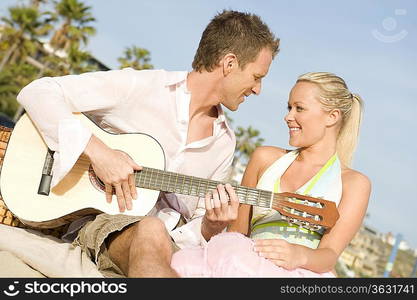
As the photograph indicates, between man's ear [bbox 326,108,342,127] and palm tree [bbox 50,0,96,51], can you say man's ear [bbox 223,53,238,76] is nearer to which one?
man's ear [bbox 326,108,342,127]

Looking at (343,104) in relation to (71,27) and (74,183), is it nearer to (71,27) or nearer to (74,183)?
(74,183)

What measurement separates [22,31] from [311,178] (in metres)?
40.7

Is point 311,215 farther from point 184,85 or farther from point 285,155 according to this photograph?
point 184,85

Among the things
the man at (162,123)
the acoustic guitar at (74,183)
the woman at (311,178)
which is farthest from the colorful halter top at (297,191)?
the acoustic guitar at (74,183)

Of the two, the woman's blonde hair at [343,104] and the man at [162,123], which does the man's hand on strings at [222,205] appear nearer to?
the man at [162,123]

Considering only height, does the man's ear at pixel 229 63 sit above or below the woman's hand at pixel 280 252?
above

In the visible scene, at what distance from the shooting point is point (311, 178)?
11.7ft

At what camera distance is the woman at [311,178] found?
3.01m

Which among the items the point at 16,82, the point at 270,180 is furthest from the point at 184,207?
the point at 16,82

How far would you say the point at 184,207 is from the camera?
3965 mm

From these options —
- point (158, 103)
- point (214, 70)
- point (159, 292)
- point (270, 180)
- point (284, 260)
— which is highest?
point (214, 70)

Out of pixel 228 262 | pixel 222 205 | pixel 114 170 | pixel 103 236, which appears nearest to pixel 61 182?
pixel 114 170

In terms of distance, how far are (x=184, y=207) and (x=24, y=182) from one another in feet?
3.39

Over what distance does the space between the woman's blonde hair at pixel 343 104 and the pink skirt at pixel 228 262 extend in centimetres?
96
